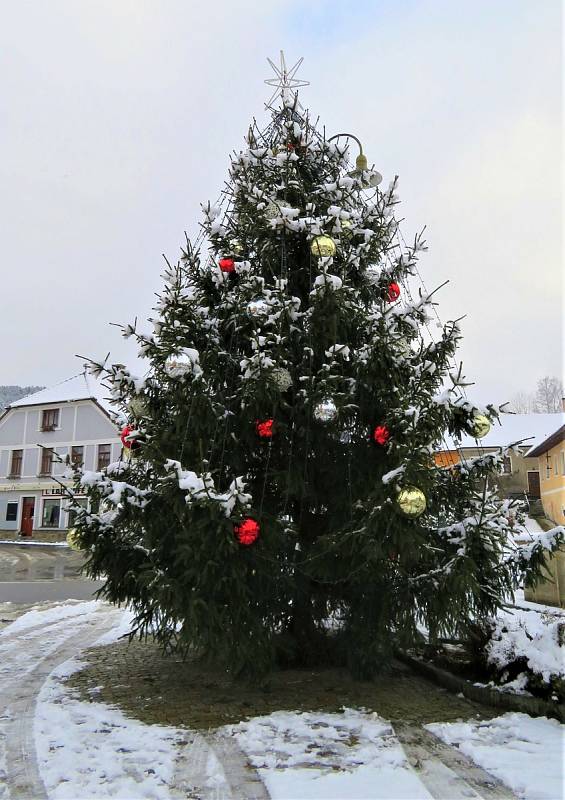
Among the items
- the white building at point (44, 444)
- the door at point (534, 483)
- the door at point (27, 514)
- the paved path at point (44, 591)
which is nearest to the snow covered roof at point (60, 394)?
the white building at point (44, 444)

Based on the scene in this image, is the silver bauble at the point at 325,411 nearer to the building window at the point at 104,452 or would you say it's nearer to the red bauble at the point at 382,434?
the red bauble at the point at 382,434

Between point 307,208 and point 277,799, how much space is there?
538 cm

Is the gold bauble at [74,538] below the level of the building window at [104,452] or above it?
below

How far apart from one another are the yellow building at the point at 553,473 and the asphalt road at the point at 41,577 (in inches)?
831

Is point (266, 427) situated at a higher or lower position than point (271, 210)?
lower

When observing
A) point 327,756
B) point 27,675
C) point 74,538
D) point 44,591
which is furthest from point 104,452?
point 327,756

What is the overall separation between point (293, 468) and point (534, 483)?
1601 inches

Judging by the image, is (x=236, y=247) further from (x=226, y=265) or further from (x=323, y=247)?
(x=323, y=247)

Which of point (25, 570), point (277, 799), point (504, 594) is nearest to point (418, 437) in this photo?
point (504, 594)

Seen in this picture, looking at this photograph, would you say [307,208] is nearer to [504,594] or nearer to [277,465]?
[277,465]

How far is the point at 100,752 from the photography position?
426 cm

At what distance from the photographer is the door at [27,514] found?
39562 mm

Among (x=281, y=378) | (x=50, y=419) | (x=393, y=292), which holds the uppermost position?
(x=50, y=419)

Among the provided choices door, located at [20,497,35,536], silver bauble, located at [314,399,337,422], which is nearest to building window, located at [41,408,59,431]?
door, located at [20,497,35,536]
